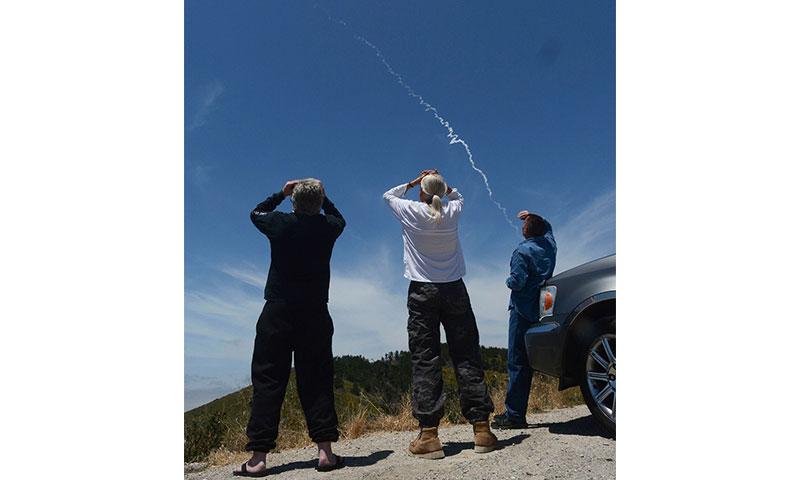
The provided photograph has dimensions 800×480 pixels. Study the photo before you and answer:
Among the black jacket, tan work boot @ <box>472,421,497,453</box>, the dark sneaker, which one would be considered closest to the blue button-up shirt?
the dark sneaker

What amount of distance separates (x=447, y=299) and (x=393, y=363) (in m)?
1.86

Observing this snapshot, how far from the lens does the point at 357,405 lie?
5488 mm

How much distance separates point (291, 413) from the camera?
5.41m

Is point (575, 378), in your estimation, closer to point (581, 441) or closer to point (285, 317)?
point (581, 441)

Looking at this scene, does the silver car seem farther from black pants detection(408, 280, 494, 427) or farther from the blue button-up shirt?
black pants detection(408, 280, 494, 427)

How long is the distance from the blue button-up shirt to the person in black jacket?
56.6 inches

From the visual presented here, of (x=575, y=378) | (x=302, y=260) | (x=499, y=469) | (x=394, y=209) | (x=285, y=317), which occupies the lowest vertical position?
(x=499, y=469)

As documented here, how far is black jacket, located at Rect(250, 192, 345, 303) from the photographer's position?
407 centimetres

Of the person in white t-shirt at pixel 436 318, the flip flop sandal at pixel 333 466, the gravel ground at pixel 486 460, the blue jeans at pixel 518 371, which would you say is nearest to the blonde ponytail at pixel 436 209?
the person in white t-shirt at pixel 436 318

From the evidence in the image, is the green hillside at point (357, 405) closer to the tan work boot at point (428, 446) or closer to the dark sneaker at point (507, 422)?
the dark sneaker at point (507, 422)

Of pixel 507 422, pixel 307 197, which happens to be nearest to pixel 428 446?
pixel 507 422

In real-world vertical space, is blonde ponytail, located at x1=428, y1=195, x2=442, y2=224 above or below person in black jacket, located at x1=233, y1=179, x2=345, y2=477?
above

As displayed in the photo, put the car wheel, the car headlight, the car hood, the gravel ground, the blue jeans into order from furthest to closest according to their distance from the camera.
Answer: the blue jeans → the car headlight → the car hood → the car wheel → the gravel ground
